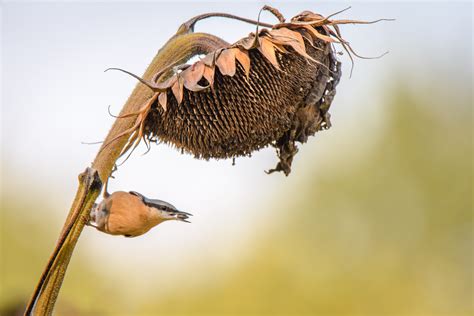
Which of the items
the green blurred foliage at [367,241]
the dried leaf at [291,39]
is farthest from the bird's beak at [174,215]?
the green blurred foliage at [367,241]

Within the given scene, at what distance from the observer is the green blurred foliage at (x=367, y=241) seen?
660 cm

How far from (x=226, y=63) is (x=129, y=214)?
45 centimetres

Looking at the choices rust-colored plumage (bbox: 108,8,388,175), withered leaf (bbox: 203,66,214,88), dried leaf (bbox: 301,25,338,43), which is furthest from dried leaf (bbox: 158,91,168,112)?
dried leaf (bbox: 301,25,338,43)

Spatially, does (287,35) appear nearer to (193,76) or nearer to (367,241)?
(193,76)

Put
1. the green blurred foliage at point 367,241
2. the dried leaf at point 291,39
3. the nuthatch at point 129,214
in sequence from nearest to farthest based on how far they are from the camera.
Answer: the nuthatch at point 129,214 → the dried leaf at point 291,39 → the green blurred foliage at point 367,241

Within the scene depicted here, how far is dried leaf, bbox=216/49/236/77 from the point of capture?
2023 millimetres

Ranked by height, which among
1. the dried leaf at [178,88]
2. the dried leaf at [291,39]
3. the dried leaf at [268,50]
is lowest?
the dried leaf at [178,88]

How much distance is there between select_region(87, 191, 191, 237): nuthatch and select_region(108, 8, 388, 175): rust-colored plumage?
0.41ft

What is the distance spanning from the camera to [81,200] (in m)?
1.92

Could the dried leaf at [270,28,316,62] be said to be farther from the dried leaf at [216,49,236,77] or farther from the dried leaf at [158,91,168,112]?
the dried leaf at [158,91,168,112]

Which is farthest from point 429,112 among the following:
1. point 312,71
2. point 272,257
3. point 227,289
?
point 312,71

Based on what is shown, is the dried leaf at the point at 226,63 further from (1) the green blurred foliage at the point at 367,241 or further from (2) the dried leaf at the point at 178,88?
(1) the green blurred foliage at the point at 367,241

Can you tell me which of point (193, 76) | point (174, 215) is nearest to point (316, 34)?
point (193, 76)

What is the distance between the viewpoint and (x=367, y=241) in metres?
8.38
